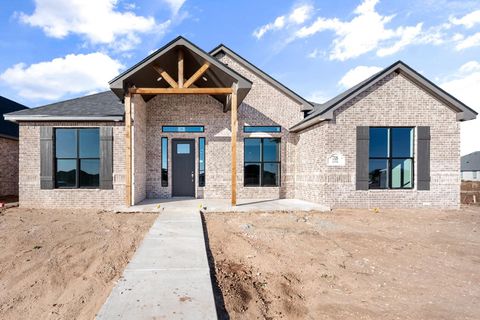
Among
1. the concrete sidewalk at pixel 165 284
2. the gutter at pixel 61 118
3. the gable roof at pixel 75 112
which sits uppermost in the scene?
the gable roof at pixel 75 112

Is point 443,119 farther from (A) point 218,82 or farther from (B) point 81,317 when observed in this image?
(B) point 81,317

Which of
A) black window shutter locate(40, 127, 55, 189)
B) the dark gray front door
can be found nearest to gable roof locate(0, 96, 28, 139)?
black window shutter locate(40, 127, 55, 189)

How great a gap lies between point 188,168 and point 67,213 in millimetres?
5245

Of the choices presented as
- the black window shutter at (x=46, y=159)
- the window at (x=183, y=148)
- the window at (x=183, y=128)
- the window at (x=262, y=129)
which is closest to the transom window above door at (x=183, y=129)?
the window at (x=183, y=128)

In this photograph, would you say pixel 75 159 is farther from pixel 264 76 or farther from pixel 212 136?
pixel 264 76

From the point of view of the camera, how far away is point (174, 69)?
11.5m

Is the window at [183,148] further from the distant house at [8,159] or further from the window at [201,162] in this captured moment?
the distant house at [8,159]

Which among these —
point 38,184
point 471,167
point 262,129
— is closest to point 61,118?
point 38,184

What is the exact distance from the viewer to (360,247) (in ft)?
20.2

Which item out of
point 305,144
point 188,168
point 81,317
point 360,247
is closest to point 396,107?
point 305,144

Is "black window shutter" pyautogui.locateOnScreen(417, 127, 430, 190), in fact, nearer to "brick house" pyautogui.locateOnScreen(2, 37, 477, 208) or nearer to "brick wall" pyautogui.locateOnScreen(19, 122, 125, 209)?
"brick house" pyautogui.locateOnScreen(2, 37, 477, 208)

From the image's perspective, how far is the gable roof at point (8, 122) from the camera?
14.3 meters

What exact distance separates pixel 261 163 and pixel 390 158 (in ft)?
18.4

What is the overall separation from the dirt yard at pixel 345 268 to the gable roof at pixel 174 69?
5185 millimetres
